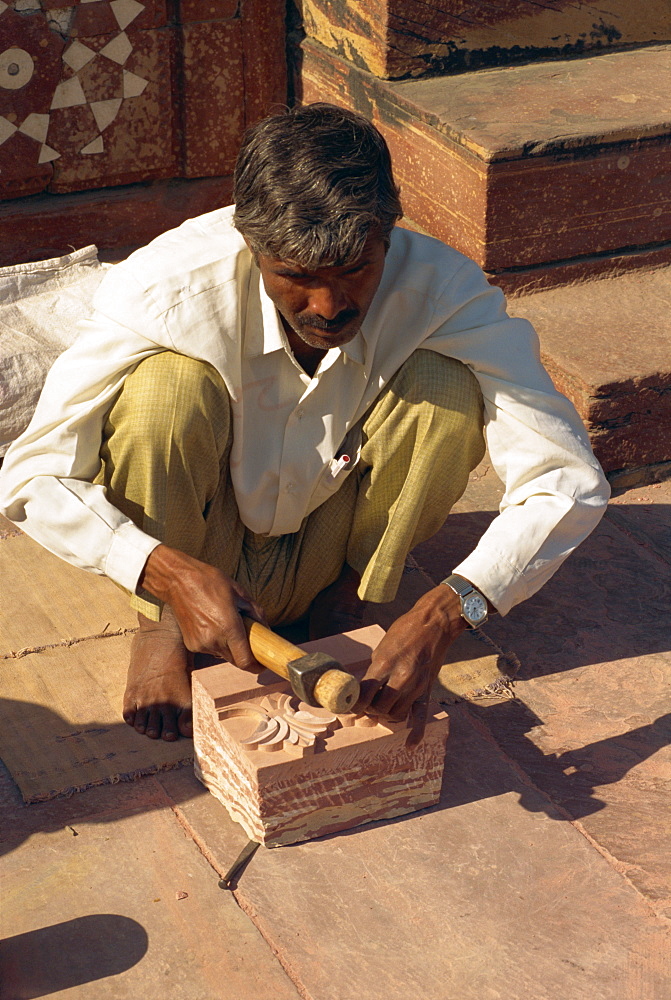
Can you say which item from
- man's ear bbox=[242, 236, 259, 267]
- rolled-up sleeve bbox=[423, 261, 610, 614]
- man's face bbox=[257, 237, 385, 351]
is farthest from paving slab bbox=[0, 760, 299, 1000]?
man's ear bbox=[242, 236, 259, 267]

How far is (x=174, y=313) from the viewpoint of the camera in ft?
7.72

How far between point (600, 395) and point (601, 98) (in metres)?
1.09

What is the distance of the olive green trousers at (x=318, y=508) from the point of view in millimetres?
2377

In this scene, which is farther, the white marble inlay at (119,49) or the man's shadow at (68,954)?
the white marble inlay at (119,49)

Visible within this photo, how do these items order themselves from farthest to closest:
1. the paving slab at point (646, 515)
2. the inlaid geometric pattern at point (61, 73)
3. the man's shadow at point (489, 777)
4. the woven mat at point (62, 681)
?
the inlaid geometric pattern at point (61, 73)
the paving slab at point (646, 515)
the woven mat at point (62, 681)
the man's shadow at point (489, 777)

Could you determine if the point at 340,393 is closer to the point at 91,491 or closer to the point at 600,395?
the point at 91,491

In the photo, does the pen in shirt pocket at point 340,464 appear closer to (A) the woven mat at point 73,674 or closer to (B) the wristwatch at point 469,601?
(B) the wristwatch at point 469,601

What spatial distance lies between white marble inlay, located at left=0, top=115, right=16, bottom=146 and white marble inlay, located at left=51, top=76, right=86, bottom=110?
160 millimetres

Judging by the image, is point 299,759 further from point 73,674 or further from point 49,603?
point 49,603

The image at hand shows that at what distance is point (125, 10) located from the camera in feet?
13.7

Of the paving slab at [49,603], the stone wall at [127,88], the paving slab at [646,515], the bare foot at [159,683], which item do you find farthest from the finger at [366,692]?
the stone wall at [127,88]

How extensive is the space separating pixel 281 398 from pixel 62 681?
83 centimetres

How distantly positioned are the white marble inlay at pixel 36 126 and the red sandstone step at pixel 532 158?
111cm

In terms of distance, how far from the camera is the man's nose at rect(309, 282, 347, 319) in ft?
7.32
